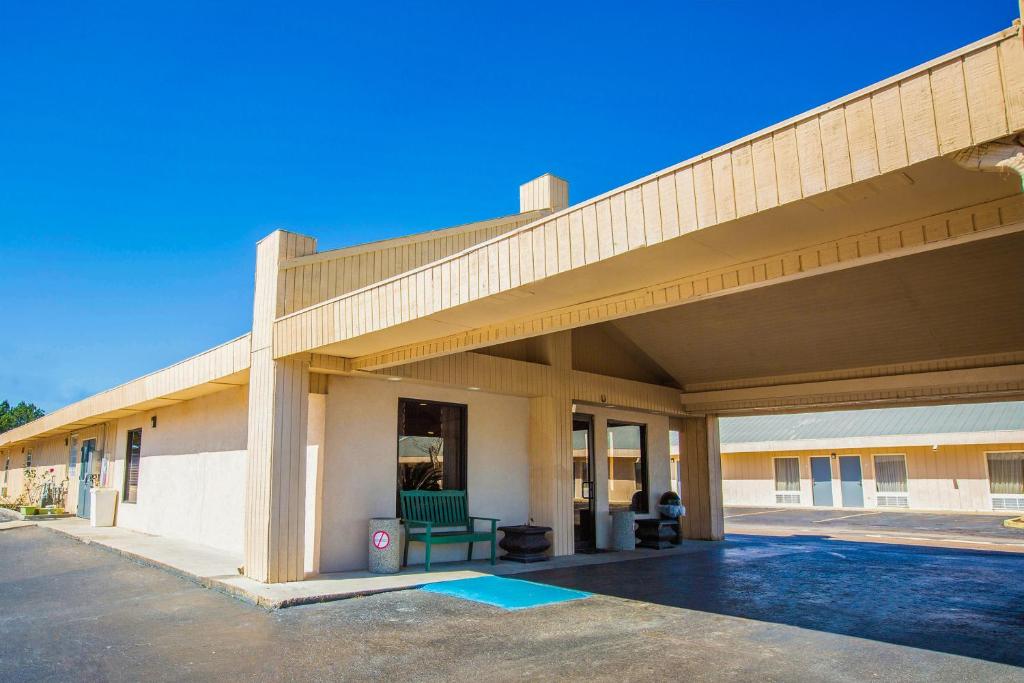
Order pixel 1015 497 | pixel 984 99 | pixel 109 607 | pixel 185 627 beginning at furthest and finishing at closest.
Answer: pixel 1015 497 < pixel 109 607 < pixel 185 627 < pixel 984 99

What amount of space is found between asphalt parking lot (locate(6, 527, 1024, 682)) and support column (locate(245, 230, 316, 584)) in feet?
2.48

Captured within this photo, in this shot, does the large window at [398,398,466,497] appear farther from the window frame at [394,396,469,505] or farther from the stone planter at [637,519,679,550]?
the stone planter at [637,519,679,550]

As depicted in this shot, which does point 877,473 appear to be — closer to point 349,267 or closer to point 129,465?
point 349,267

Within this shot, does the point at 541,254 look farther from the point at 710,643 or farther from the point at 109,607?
the point at 109,607

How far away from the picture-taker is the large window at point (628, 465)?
1407cm

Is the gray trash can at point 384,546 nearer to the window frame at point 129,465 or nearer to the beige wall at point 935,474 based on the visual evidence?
the window frame at point 129,465

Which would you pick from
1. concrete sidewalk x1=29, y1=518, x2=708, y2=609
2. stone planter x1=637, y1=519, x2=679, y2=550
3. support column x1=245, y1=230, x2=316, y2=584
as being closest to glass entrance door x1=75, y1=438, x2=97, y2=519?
concrete sidewalk x1=29, y1=518, x2=708, y2=609

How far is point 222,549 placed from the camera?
453 inches

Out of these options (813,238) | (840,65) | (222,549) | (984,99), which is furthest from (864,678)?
(840,65)

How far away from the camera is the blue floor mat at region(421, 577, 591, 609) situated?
755 cm

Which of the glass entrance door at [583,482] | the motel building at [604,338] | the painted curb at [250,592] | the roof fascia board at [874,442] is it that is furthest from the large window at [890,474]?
the painted curb at [250,592]

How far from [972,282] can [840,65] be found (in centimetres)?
805

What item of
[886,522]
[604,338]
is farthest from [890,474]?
[604,338]

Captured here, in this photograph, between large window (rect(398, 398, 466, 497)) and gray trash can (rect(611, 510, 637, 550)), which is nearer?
large window (rect(398, 398, 466, 497))
